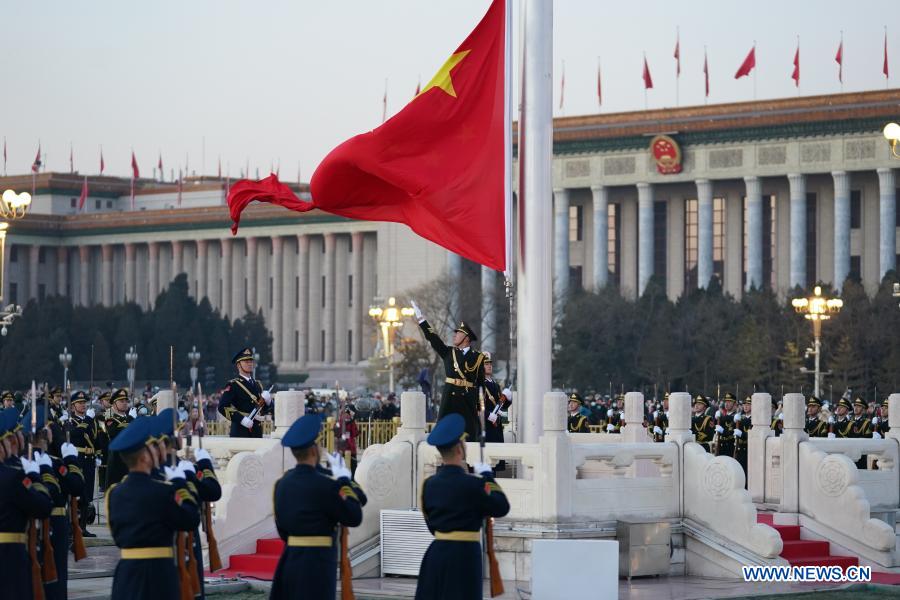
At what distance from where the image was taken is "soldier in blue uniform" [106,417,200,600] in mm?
10984

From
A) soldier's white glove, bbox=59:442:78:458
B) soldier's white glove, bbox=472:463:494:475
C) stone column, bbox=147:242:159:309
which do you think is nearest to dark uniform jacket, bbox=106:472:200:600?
soldier's white glove, bbox=472:463:494:475

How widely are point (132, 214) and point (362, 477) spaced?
9074 cm

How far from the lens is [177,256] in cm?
10694

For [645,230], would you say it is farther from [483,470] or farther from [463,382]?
[483,470]

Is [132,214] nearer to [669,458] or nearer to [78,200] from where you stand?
[78,200]

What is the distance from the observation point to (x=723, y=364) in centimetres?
6109

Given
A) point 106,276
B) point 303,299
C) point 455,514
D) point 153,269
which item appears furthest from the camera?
point 106,276

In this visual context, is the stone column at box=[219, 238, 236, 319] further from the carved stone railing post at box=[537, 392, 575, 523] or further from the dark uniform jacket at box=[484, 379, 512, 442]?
the carved stone railing post at box=[537, 392, 575, 523]

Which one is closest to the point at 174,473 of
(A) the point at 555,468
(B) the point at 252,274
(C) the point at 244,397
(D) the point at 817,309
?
(A) the point at 555,468

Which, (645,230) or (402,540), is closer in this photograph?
(402,540)

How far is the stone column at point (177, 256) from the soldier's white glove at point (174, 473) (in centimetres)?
9619

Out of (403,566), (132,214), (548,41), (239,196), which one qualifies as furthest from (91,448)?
(132,214)

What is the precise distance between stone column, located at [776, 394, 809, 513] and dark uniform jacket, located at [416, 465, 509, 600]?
8597 millimetres

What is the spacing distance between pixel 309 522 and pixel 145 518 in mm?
1051
